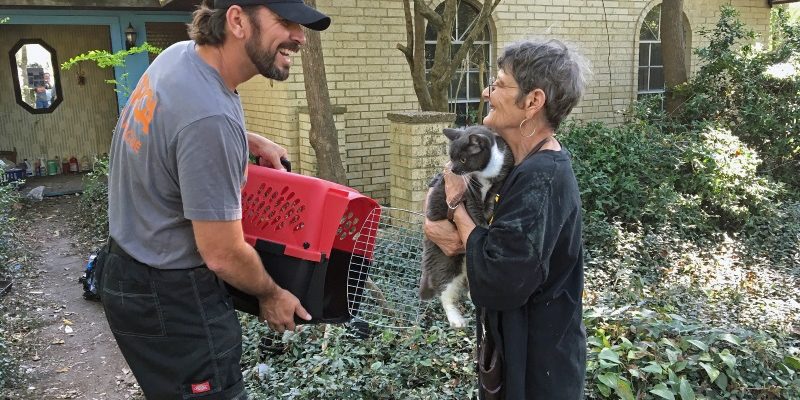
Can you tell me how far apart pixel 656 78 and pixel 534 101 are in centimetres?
1191

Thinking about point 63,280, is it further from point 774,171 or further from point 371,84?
point 774,171

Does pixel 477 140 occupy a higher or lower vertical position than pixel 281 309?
higher

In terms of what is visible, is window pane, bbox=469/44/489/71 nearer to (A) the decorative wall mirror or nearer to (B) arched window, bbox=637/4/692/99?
(B) arched window, bbox=637/4/692/99

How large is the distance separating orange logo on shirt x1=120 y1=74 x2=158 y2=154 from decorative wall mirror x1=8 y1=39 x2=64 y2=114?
12.4 metres

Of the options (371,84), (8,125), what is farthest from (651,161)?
(8,125)

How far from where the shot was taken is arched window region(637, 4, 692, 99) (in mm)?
12305

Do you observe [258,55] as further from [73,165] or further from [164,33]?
[73,165]

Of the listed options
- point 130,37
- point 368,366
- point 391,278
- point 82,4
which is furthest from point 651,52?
point 391,278

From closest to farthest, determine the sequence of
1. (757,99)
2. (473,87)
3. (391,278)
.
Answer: (391,278)
(757,99)
(473,87)

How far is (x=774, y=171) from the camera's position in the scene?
29.8 feet

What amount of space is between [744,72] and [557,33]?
9.68 ft

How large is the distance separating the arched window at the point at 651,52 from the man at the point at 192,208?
1150 cm

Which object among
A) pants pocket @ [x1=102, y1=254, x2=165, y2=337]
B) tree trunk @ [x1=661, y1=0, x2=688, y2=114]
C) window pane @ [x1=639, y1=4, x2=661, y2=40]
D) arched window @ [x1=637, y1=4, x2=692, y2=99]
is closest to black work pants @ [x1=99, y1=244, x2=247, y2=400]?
pants pocket @ [x1=102, y1=254, x2=165, y2=337]

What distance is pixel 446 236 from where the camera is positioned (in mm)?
2316
